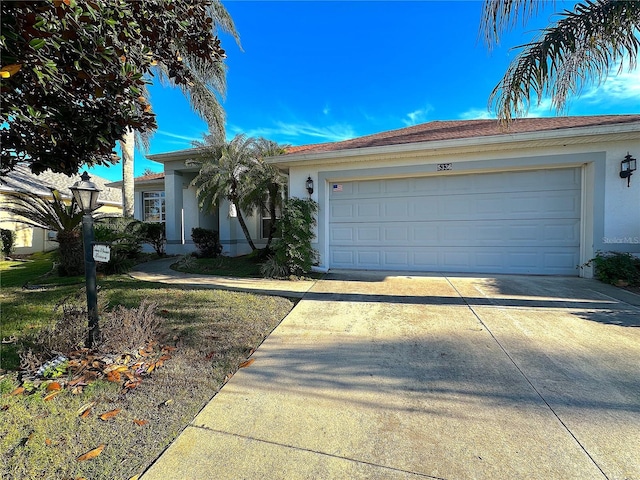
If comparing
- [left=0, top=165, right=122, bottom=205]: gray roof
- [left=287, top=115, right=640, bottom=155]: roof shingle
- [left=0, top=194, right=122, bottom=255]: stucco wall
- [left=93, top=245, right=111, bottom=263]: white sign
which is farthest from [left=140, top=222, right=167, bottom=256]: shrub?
[left=93, top=245, right=111, bottom=263]: white sign

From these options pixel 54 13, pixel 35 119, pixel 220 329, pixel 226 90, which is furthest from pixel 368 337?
pixel 226 90

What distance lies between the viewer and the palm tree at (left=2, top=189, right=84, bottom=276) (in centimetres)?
675

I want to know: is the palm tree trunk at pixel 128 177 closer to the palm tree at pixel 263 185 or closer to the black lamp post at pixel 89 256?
the palm tree at pixel 263 185

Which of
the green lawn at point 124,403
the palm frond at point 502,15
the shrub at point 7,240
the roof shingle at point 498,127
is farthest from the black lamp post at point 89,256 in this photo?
the shrub at point 7,240

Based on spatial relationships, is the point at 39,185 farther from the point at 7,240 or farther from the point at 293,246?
the point at 293,246

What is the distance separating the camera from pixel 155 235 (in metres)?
11.2

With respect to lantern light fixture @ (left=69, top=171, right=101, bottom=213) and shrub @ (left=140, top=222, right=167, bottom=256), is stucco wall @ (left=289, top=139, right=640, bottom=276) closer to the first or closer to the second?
lantern light fixture @ (left=69, top=171, right=101, bottom=213)

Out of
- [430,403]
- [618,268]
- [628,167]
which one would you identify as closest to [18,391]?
[430,403]

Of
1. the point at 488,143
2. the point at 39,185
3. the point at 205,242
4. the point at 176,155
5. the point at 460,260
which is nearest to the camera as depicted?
the point at 488,143

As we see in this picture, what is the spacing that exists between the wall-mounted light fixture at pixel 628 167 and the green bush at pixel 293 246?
6.88 m

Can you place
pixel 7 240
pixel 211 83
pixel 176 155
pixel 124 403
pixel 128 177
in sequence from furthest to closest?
1. pixel 7 240
2. pixel 128 177
3. pixel 176 155
4. pixel 211 83
5. pixel 124 403

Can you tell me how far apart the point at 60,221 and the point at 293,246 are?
19.3 ft

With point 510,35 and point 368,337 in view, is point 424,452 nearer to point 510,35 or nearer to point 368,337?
point 368,337

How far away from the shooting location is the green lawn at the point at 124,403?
1672 mm
